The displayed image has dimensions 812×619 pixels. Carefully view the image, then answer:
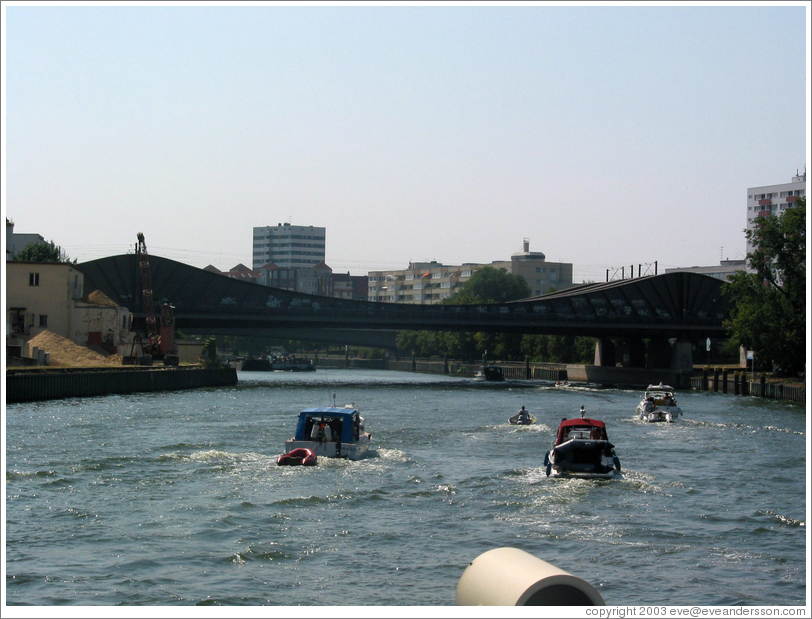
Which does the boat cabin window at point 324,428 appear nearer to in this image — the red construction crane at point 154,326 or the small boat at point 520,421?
the small boat at point 520,421

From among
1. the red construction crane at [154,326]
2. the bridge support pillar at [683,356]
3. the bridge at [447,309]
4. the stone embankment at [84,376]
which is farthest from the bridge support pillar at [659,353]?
the red construction crane at [154,326]

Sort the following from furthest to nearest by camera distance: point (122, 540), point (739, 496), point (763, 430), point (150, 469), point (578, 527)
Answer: point (763, 430)
point (150, 469)
point (739, 496)
point (578, 527)
point (122, 540)

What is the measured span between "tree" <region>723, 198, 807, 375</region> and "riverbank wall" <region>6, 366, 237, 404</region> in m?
58.9

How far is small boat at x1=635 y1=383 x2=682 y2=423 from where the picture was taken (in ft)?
231

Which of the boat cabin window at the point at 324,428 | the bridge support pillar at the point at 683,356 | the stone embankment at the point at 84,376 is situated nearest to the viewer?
the boat cabin window at the point at 324,428

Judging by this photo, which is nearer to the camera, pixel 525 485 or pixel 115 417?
pixel 525 485

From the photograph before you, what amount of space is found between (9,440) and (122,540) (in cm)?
2423

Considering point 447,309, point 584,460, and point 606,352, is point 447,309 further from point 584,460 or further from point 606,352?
point 584,460

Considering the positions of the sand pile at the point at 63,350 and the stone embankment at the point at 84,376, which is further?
the sand pile at the point at 63,350

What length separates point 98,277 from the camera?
440ft

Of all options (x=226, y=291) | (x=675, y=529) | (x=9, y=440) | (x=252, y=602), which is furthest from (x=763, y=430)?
(x=226, y=291)

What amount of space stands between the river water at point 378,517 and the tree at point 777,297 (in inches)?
1598

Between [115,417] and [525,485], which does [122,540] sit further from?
[115,417]

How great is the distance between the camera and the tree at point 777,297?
96.7 m
